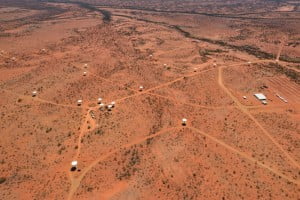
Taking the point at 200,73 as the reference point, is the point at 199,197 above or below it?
below

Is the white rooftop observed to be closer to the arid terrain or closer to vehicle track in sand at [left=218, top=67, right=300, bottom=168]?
the arid terrain

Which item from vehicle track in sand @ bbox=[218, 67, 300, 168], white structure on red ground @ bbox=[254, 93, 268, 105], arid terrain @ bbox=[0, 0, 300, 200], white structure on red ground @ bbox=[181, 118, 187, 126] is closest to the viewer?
arid terrain @ bbox=[0, 0, 300, 200]

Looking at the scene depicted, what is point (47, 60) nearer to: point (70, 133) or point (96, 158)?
point (70, 133)

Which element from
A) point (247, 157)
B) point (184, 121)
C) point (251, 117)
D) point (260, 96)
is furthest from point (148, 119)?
point (260, 96)

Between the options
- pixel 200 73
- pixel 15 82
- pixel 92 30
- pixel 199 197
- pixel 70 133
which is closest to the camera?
pixel 199 197

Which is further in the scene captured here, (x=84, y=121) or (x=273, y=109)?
(x=273, y=109)

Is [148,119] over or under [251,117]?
under

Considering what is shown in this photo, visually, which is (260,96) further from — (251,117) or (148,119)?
(148,119)

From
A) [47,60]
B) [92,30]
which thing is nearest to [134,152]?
[47,60]

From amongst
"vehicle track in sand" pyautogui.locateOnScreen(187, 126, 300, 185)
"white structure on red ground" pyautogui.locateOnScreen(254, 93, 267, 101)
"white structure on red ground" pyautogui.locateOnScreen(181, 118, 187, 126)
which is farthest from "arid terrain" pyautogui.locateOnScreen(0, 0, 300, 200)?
"white structure on red ground" pyautogui.locateOnScreen(254, 93, 267, 101)
